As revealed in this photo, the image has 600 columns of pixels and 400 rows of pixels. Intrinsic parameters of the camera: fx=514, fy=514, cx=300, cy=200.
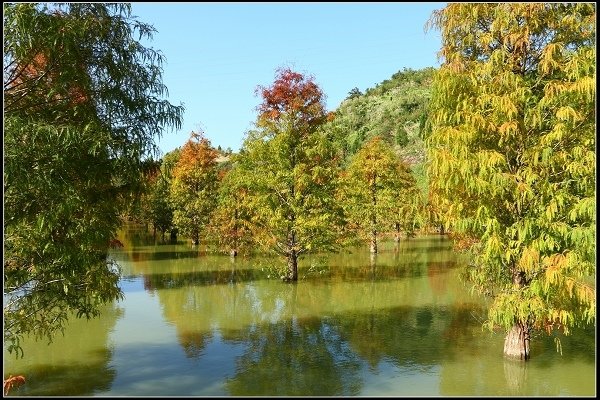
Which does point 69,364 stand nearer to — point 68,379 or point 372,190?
point 68,379

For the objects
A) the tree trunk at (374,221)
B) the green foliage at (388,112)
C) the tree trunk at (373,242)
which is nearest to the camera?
the tree trunk at (374,221)

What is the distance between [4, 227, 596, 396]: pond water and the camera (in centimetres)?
1027

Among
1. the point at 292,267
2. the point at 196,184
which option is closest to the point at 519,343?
the point at 292,267

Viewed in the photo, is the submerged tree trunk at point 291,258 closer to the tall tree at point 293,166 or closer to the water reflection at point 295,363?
the tall tree at point 293,166

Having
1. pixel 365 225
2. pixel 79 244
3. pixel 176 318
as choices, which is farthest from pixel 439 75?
pixel 365 225

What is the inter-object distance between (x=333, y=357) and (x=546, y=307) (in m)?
4.83

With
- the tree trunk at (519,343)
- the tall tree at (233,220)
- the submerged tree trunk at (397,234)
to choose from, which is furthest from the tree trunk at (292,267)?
the submerged tree trunk at (397,234)

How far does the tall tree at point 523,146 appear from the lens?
9.71 m

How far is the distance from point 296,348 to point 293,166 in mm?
10316

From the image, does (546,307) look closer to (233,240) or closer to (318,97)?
(318,97)

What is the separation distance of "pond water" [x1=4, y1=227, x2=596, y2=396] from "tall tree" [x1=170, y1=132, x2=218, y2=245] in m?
11.7

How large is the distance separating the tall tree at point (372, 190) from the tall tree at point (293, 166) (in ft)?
35.5

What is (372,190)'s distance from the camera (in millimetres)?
34094

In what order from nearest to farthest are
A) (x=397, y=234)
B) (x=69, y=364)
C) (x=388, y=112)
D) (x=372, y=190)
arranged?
(x=69, y=364) → (x=372, y=190) → (x=397, y=234) → (x=388, y=112)
